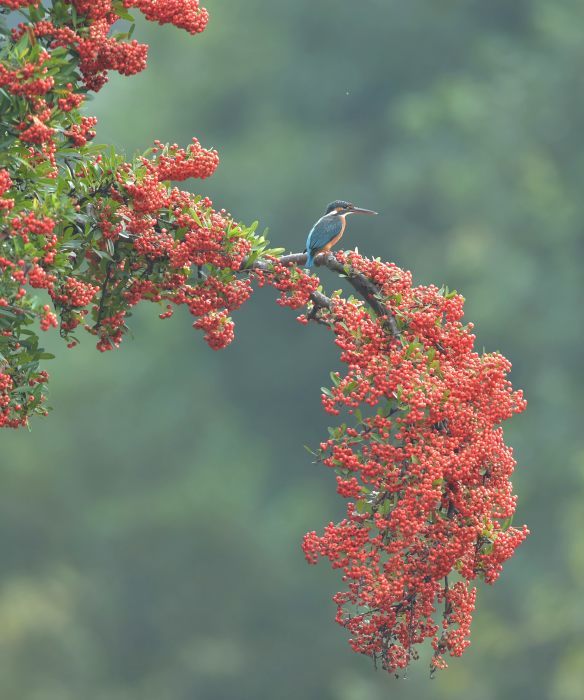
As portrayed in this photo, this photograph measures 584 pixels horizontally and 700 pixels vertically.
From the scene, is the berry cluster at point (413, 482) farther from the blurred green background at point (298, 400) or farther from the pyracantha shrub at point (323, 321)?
the blurred green background at point (298, 400)

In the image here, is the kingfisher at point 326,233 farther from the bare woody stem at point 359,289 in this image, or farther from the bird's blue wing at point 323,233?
the bare woody stem at point 359,289

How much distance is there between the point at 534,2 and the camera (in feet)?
109

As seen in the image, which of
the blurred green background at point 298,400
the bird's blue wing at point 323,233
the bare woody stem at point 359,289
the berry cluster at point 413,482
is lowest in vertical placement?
the berry cluster at point 413,482

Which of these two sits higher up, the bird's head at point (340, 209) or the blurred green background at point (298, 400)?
the blurred green background at point (298, 400)

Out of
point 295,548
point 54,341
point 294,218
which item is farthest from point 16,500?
point 294,218

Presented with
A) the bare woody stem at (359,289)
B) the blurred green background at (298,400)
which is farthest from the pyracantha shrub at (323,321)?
the blurred green background at (298,400)

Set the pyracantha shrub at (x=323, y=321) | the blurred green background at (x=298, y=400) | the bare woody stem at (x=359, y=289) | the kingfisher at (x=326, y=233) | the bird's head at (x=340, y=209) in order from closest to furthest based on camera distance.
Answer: the pyracantha shrub at (x=323, y=321) < the bare woody stem at (x=359, y=289) < the kingfisher at (x=326, y=233) < the bird's head at (x=340, y=209) < the blurred green background at (x=298, y=400)

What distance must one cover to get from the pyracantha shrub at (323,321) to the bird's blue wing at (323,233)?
53 cm

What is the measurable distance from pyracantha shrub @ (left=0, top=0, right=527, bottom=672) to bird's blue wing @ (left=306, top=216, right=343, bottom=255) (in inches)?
21.0

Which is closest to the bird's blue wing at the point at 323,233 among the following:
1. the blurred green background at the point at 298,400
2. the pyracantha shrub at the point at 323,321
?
the pyracantha shrub at the point at 323,321

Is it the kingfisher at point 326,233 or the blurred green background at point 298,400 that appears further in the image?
A: the blurred green background at point 298,400

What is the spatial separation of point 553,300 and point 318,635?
281 inches

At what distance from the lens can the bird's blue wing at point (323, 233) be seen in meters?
7.96

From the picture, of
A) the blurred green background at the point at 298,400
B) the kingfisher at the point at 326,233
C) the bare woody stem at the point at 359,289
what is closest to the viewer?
the bare woody stem at the point at 359,289
